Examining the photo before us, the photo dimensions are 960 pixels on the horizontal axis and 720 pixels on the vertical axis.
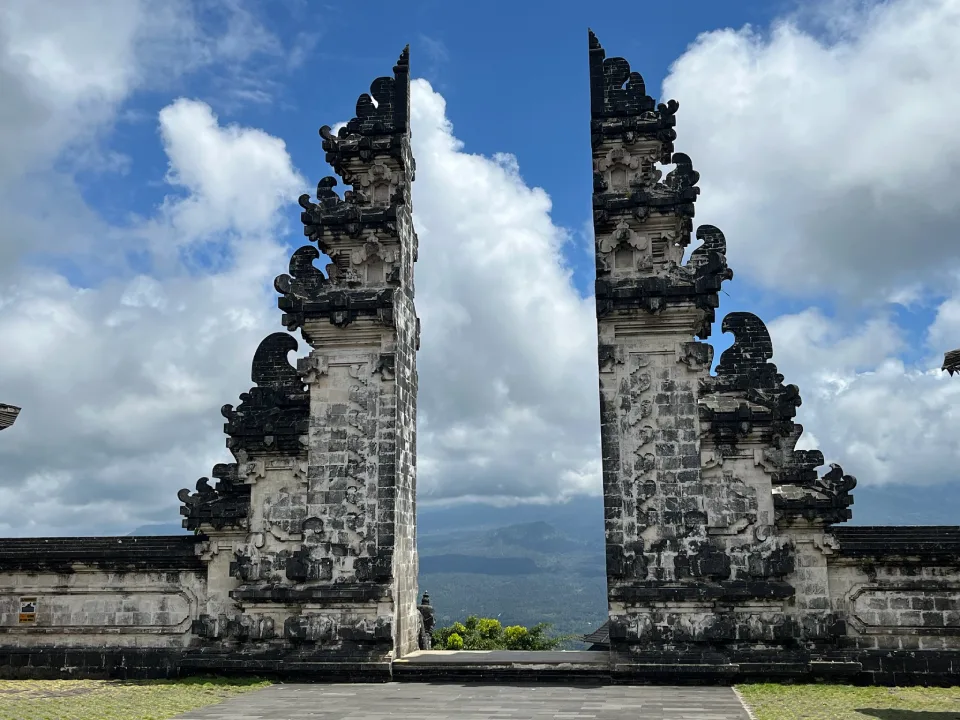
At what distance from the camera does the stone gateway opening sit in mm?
15648

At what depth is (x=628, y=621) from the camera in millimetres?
15875

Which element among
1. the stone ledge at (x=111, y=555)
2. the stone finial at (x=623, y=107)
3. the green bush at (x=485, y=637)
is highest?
the stone finial at (x=623, y=107)

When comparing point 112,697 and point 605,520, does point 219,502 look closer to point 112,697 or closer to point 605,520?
point 112,697

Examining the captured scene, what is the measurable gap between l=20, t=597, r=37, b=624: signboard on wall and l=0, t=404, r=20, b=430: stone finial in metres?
3.78

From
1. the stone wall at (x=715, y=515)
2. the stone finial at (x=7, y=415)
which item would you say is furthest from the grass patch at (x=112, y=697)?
the stone wall at (x=715, y=515)

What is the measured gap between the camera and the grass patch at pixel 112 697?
12.5 meters

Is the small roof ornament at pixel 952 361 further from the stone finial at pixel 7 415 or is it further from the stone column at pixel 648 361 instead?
the stone finial at pixel 7 415

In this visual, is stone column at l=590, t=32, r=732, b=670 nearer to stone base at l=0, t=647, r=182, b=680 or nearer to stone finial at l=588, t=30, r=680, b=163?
stone finial at l=588, t=30, r=680, b=163

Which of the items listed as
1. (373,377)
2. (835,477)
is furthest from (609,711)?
(373,377)

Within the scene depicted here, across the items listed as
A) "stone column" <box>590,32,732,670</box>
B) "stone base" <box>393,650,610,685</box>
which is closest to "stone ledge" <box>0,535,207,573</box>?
"stone base" <box>393,650,610,685</box>

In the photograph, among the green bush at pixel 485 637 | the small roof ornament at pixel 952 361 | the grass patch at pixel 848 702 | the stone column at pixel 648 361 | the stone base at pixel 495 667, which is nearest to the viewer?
the grass patch at pixel 848 702

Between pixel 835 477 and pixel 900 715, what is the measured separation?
4.92m

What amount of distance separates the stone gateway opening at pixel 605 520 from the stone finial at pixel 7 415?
66 millimetres

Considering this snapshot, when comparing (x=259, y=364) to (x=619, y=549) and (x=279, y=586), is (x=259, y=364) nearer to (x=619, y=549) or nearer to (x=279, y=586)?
A: (x=279, y=586)
